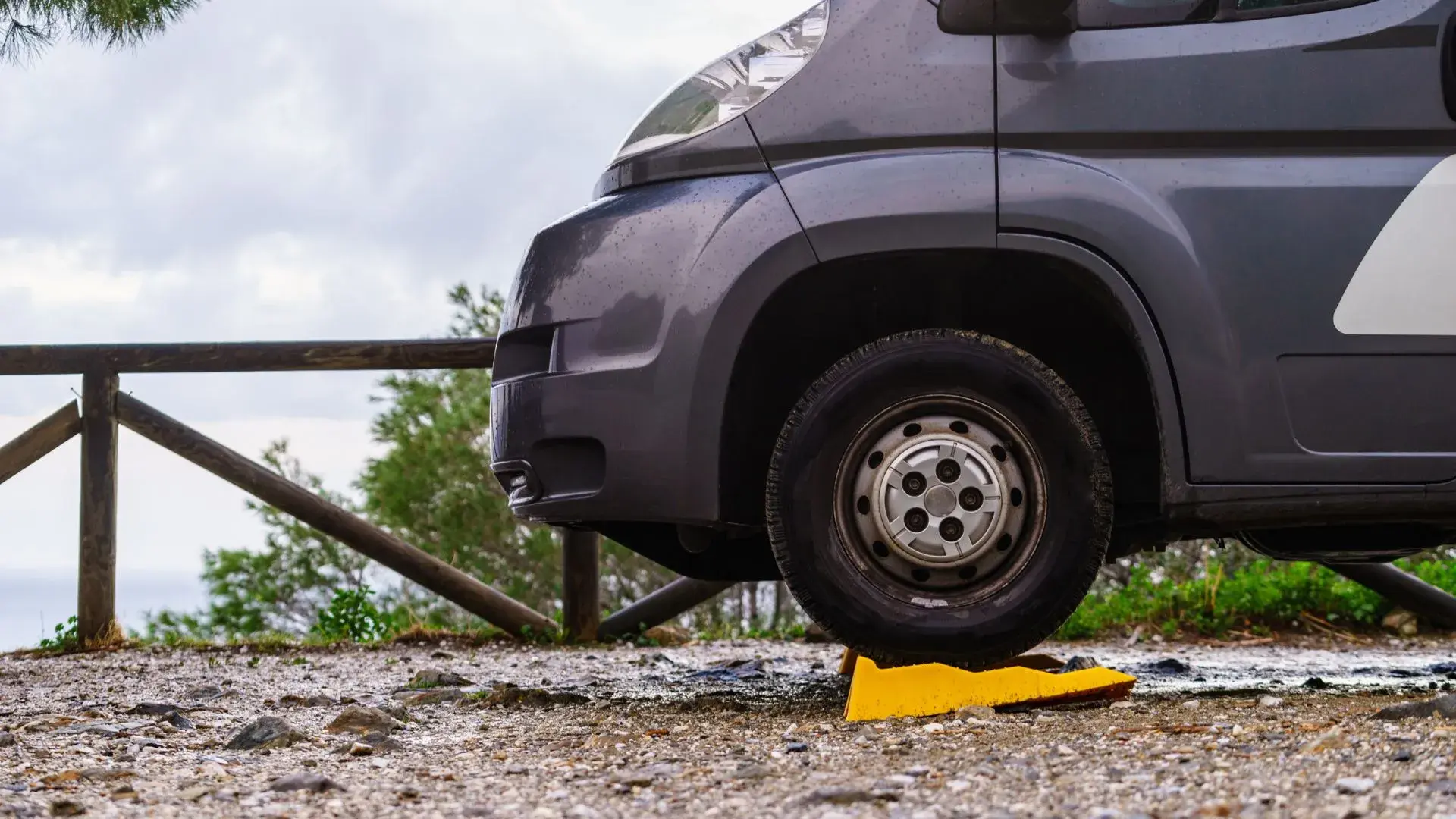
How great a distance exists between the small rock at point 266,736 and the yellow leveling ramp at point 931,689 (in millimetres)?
1395

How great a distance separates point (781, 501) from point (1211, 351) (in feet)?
3.58

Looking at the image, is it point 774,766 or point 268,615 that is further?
point 268,615

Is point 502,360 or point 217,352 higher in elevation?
point 217,352

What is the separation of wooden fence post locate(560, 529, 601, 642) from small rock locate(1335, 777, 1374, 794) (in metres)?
4.06

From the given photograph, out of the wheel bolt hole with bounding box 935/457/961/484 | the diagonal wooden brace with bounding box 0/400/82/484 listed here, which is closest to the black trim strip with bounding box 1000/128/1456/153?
the wheel bolt hole with bounding box 935/457/961/484

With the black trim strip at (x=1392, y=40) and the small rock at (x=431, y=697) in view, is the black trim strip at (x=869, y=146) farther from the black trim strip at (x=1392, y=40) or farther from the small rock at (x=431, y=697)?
the small rock at (x=431, y=697)

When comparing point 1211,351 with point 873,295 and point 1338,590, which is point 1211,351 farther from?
point 1338,590

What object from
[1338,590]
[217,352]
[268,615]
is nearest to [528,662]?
[217,352]

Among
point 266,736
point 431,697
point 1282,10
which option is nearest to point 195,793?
point 266,736

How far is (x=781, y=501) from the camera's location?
10.7 feet

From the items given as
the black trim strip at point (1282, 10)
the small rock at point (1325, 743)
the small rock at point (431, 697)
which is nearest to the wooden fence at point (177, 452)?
the small rock at point (431, 697)

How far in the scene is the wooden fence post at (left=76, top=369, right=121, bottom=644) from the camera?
6.05m

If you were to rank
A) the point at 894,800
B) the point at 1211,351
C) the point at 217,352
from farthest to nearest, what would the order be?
the point at 217,352 → the point at 1211,351 → the point at 894,800

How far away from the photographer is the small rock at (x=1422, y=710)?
9.64ft
